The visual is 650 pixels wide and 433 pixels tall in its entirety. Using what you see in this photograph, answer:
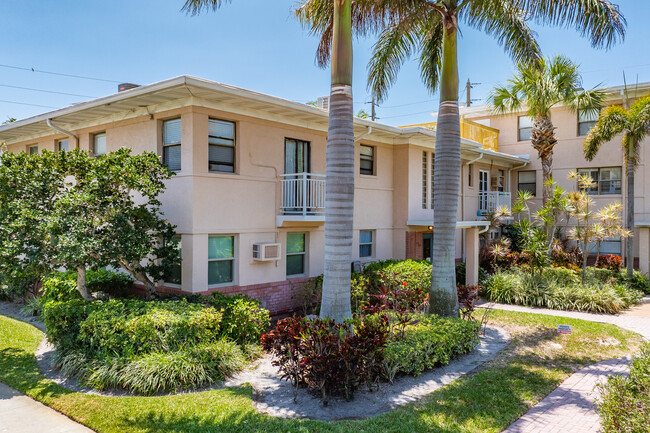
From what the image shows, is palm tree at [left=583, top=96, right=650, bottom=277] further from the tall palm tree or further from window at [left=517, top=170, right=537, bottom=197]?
the tall palm tree

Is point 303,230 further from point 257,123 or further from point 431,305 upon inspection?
point 431,305

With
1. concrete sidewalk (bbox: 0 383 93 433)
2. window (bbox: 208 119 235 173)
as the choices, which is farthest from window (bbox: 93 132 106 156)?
concrete sidewalk (bbox: 0 383 93 433)

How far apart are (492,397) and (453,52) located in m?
7.76

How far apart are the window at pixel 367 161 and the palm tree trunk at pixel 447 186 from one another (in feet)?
16.2

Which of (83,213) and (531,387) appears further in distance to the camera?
(83,213)

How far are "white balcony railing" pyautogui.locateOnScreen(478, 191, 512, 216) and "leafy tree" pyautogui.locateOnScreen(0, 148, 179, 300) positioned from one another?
1496 centimetres

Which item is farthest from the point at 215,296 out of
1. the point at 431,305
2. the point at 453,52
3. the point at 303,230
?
the point at 453,52

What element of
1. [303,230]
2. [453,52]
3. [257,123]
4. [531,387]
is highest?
[453,52]

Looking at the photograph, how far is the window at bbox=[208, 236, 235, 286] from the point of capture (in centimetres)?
1140

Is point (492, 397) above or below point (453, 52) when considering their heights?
below

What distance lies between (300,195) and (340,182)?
427cm

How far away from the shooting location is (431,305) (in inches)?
422

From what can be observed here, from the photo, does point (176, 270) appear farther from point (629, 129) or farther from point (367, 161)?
point (629, 129)

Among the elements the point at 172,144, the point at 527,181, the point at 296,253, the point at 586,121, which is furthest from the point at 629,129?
the point at 172,144
